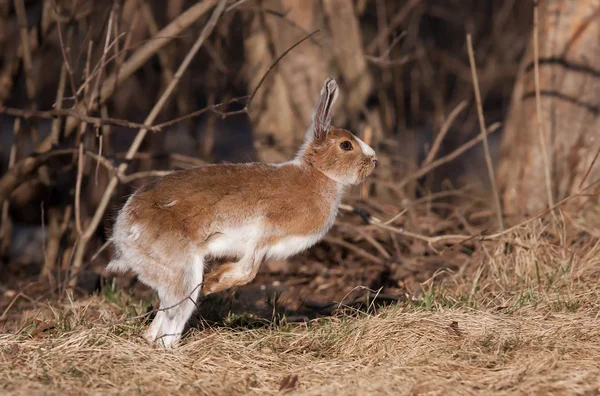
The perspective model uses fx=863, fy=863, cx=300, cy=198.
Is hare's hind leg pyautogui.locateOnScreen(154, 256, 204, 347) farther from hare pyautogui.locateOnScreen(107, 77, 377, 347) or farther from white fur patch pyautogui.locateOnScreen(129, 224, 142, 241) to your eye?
white fur patch pyautogui.locateOnScreen(129, 224, 142, 241)

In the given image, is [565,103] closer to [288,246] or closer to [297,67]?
[297,67]

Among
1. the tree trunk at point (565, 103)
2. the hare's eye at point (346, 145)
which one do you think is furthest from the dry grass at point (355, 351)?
the tree trunk at point (565, 103)

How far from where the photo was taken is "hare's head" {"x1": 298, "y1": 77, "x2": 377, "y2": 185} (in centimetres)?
503

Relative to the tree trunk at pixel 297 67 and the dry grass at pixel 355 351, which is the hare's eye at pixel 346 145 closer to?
the dry grass at pixel 355 351

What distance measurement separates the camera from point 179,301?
14.7 feet

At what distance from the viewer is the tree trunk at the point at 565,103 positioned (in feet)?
23.7

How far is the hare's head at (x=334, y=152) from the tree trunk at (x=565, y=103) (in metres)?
2.69

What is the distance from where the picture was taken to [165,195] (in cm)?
464

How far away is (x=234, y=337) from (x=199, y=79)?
32.2 ft

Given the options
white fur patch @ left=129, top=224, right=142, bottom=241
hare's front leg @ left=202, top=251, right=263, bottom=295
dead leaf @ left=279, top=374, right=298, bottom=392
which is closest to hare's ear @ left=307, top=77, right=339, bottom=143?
hare's front leg @ left=202, top=251, right=263, bottom=295

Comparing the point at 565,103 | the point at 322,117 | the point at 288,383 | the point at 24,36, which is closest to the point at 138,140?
the point at 24,36

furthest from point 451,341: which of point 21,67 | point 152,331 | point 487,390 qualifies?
point 21,67

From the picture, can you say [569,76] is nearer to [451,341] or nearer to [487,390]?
[451,341]

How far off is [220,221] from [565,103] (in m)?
3.91
